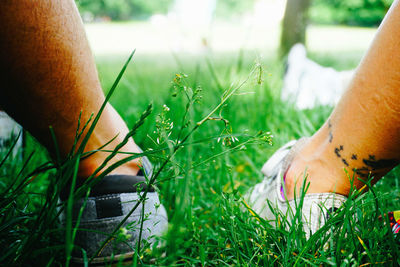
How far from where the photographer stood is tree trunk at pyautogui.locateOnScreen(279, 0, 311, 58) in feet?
11.5

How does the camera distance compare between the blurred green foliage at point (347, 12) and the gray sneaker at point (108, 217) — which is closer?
the gray sneaker at point (108, 217)

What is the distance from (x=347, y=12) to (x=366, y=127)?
27591 mm

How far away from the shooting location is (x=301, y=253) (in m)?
0.68

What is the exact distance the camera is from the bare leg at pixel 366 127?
2.34 ft

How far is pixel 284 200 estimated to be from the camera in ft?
2.86

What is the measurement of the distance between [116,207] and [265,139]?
0.39 metres

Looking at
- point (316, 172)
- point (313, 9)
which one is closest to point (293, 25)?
point (316, 172)

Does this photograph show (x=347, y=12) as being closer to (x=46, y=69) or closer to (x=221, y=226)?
(x=221, y=226)

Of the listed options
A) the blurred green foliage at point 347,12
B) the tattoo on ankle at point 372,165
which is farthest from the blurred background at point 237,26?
the tattoo on ankle at point 372,165

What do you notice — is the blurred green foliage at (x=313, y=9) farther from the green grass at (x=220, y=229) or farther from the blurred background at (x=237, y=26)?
the green grass at (x=220, y=229)

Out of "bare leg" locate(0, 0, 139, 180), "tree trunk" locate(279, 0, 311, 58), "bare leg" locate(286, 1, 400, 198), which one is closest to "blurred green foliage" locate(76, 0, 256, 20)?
"tree trunk" locate(279, 0, 311, 58)

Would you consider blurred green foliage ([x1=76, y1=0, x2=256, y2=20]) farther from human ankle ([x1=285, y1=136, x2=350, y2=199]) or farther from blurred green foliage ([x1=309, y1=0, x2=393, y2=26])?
human ankle ([x1=285, y1=136, x2=350, y2=199])

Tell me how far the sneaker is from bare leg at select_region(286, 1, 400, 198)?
0.03 m

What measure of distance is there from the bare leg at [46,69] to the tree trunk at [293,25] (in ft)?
10.0
